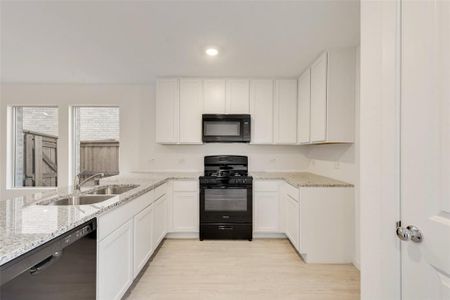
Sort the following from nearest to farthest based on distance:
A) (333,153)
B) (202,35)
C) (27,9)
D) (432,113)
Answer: (432,113), (27,9), (202,35), (333,153)

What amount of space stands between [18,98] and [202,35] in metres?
3.60

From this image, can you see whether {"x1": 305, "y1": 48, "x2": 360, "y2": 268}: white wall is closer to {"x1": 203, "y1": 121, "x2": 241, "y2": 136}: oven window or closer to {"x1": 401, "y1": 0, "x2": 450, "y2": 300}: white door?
{"x1": 203, "y1": 121, "x2": 241, "y2": 136}: oven window

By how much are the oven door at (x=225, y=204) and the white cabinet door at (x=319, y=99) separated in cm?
115

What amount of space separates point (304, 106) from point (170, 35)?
1950mm

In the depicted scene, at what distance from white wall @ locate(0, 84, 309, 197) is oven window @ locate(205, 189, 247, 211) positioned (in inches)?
31.1

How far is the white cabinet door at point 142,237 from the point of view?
6.91 feet

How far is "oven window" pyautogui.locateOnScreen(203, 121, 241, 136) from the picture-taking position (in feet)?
11.4

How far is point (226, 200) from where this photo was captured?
3.24 metres

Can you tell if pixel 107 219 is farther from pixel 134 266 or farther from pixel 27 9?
pixel 27 9

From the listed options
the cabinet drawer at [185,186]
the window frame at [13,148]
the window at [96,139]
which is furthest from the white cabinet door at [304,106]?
the window frame at [13,148]

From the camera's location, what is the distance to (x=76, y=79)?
365 cm

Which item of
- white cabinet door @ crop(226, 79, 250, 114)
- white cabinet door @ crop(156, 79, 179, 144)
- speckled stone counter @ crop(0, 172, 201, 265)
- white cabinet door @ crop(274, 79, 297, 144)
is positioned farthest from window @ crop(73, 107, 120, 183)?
white cabinet door @ crop(274, 79, 297, 144)

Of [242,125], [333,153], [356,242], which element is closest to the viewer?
[356,242]

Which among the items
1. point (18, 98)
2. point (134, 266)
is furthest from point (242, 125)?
point (18, 98)
